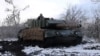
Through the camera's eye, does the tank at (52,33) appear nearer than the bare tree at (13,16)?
Yes

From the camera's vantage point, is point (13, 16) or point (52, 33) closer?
point (52, 33)

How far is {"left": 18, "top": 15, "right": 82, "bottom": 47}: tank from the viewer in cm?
2102

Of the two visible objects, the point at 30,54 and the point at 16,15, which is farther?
the point at 16,15

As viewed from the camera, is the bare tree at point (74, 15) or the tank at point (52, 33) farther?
the bare tree at point (74, 15)

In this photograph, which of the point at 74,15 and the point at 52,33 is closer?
the point at 52,33

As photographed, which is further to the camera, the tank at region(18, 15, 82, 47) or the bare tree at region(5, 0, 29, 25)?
the bare tree at region(5, 0, 29, 25)

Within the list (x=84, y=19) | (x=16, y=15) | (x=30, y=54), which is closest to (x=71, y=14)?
(x=84, y=19)

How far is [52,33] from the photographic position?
69.3ft

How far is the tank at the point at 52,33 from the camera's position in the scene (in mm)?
21016

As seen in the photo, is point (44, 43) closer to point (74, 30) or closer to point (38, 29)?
point (38, 29)

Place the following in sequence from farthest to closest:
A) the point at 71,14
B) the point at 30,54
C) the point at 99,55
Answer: the point at 71,14 < the point at 30,54 < the point at 99,55

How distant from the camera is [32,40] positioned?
75.1ft

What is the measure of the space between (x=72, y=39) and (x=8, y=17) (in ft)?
96.9

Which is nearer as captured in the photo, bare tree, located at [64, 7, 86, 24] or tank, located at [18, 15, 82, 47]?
tank, located at [18, 15, 82, 47]
